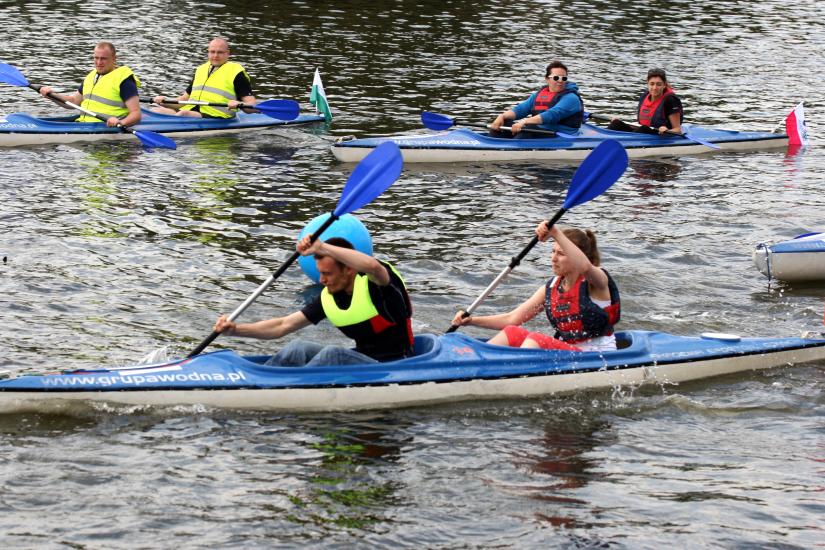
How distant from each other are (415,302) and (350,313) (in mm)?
2744

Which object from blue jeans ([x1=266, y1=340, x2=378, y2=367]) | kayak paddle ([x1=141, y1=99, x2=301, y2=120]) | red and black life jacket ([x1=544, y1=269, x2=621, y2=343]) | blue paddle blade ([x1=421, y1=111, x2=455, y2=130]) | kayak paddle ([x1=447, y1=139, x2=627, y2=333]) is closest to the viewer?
blue jeans ([x1=266, y1=340, x2=378, y2=367])

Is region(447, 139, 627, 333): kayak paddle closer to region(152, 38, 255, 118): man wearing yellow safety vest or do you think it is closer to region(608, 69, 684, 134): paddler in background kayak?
region(608, 69, 684, 134): paddler in background kayak

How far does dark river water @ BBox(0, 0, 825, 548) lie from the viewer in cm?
710

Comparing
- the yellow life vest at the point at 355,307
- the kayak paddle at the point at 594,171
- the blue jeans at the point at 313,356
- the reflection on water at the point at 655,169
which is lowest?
the reflection on water at the point at 655,169

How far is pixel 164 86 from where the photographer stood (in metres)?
19.9

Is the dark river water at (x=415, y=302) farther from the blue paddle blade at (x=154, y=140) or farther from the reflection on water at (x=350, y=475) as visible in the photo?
the blue paddle blade at (x=154, y=140)

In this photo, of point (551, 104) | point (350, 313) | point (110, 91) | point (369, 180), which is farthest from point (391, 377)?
point (110, 91)

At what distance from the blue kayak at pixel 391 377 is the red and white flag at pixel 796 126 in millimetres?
8663

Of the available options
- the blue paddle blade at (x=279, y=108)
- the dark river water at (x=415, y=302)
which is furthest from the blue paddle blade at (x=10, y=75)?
the blue paddle blade at (x=279, y=108)

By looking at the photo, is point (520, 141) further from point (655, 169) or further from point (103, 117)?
point (103, 117)

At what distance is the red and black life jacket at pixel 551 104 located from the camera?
623 inches

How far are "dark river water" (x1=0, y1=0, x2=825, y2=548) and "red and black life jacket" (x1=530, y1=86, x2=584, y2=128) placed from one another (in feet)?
1.96

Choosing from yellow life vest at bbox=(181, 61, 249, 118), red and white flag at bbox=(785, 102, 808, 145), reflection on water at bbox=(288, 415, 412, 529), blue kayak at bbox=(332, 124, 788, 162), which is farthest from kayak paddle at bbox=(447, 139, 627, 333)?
red and white flag at bbox=(785, 102, 808, 145)

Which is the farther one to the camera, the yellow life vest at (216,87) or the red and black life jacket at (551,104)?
the yellow life vest at (216,87)
